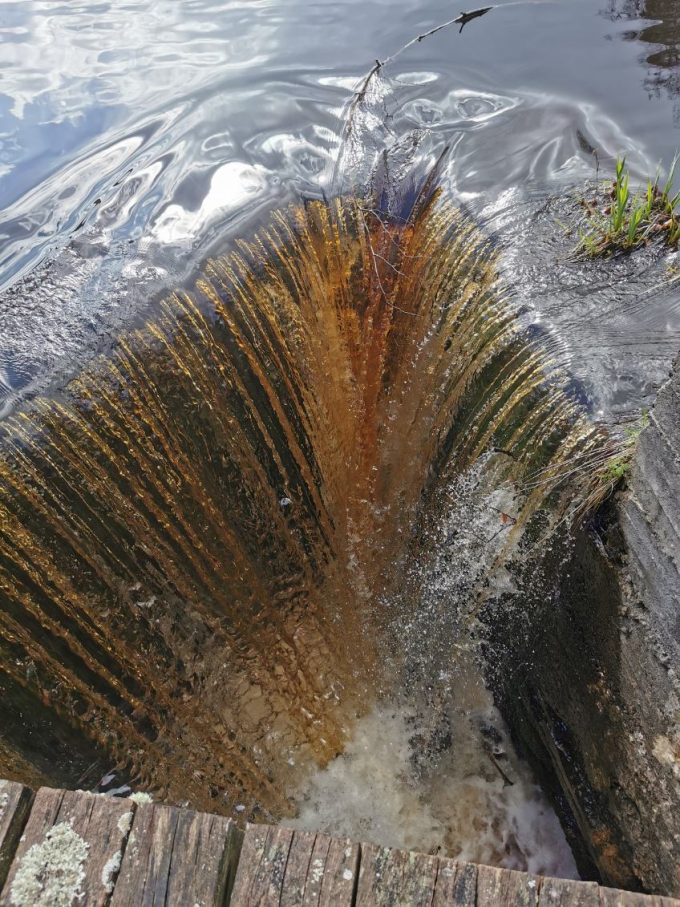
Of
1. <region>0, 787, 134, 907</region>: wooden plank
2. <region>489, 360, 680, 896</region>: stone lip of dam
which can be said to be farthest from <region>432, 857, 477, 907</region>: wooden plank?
<region>489, 360, 680, 896</region>: stone lip of dam

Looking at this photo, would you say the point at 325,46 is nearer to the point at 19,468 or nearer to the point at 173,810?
the point at 19,468

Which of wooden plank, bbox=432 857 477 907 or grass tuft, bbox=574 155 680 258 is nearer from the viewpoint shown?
wooden plank, bbox=432 857 477 907

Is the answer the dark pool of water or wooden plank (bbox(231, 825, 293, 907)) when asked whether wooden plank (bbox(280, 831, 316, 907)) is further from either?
the dark pool of water

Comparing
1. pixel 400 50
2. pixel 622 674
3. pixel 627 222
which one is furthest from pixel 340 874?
pixel 400 50

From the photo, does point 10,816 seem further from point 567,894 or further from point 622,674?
point 622,674

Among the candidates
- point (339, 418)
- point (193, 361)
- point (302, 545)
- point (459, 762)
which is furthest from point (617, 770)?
point (193, 361)

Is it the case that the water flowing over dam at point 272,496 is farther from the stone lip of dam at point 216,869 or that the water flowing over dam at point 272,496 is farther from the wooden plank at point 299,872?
the wooden plank at point 299,872
